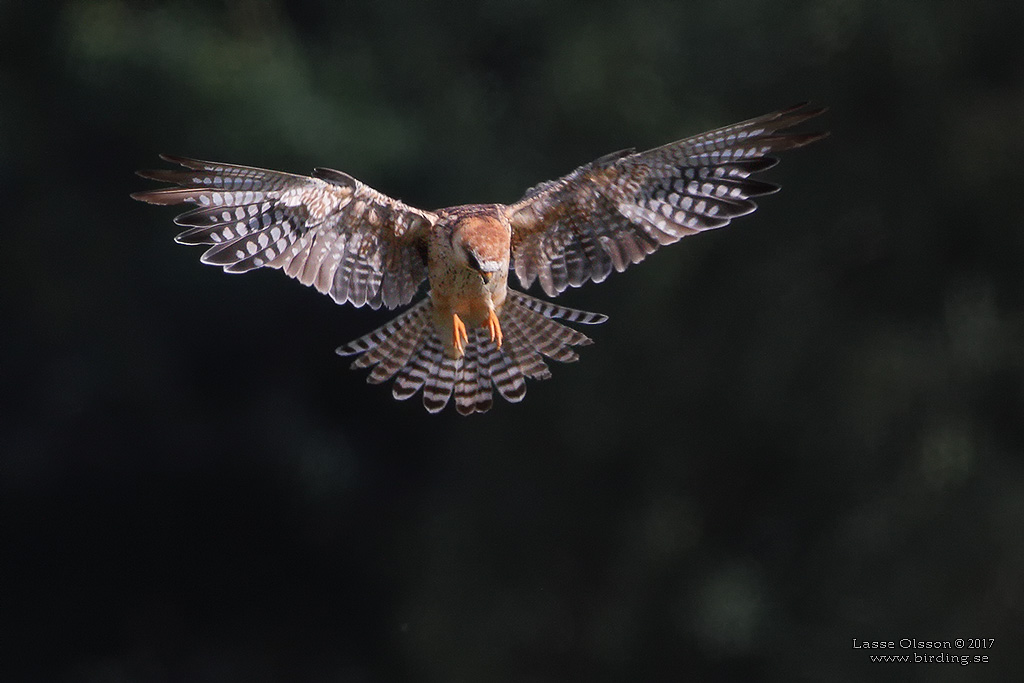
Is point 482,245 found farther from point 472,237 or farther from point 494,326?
point 494,326

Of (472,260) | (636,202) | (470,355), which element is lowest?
(470,355)

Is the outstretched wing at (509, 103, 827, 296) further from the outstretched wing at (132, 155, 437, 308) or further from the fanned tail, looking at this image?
the outstretched wing at (132, 155, 437, 308)

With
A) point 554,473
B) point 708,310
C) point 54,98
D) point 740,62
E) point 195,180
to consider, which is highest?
point 54,98

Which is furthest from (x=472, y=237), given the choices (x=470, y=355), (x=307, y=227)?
(x=470, y=355)

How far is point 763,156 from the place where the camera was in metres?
5.70

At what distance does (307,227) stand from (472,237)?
64 cm

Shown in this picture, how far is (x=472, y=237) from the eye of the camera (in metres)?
5.61

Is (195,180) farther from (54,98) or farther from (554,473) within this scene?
(54,98)

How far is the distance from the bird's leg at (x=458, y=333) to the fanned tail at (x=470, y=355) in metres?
0.18

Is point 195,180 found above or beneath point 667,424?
above

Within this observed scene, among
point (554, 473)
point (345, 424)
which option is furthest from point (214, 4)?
point (554, 473)

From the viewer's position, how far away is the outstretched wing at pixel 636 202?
570cm

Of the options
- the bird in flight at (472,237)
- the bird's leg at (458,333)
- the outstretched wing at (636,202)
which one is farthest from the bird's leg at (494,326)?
the outstretched wing at (636,202)

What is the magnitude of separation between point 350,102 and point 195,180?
333 inches
